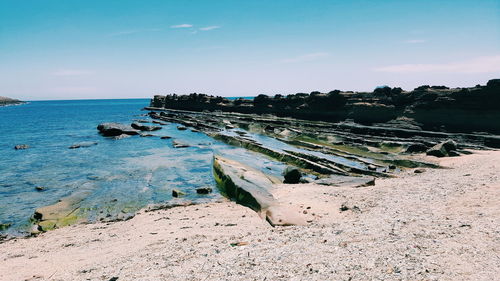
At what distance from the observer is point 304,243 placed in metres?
9.91

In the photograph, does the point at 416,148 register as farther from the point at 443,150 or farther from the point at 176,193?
the point at 176,193

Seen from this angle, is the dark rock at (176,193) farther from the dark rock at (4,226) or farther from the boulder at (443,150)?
the boulder at (443,150)

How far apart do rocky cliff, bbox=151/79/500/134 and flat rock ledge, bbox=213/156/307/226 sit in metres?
38.1

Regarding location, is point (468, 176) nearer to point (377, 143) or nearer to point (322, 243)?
point (322, 243)

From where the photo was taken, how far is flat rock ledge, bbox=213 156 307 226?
531 inches

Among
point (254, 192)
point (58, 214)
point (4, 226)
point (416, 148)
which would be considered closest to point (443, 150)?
point (416, 148)

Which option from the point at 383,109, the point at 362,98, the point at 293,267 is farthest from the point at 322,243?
the point at 362,98

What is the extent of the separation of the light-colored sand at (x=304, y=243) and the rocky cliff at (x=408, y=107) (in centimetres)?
3255

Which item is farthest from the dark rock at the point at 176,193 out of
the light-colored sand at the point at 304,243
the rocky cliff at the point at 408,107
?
the rocky cliff at the point at 408,107

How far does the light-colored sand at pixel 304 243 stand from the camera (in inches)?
312

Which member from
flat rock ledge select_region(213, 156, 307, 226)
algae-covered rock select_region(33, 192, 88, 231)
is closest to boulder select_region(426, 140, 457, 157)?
flat rock ledge select_region(213, 156, 307, 226)

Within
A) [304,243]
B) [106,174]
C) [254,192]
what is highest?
[304,243]

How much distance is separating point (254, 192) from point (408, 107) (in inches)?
1789

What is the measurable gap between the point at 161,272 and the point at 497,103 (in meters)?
51.3
